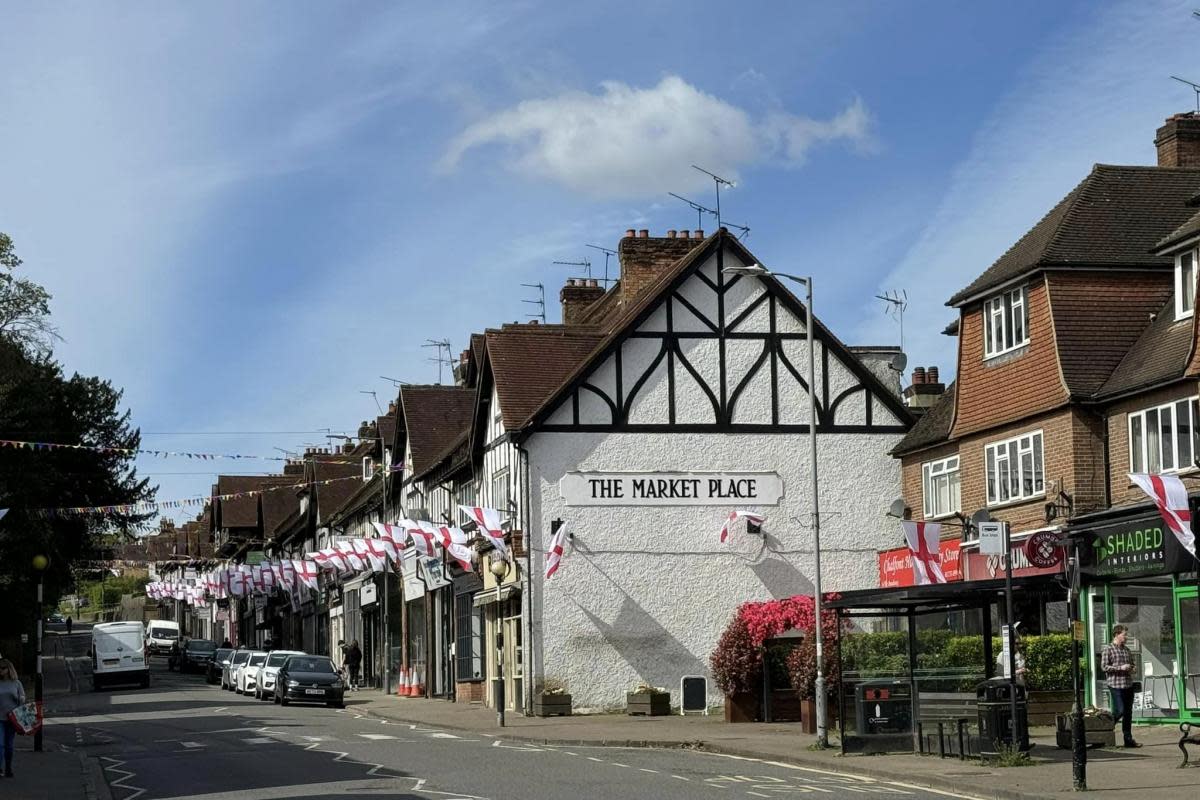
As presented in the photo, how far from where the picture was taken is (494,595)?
41.7 m

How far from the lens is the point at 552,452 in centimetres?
3962

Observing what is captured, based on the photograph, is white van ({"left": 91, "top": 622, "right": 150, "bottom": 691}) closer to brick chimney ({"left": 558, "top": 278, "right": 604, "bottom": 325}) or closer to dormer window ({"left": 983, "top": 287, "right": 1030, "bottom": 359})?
brick chimney ({"left": 558, "top": 278, "right": 604, "bottom": 325})

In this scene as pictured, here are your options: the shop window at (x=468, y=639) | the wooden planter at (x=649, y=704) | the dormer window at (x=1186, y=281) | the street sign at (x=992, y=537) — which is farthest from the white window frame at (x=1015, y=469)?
the shop window at (x=468, y=639)

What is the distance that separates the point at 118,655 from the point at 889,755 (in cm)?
4059

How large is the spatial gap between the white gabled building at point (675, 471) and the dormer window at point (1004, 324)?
23.1 ft

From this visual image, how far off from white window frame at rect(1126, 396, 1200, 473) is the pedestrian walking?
34.1 metres

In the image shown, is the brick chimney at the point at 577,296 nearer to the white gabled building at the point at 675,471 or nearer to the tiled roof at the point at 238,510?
the white gabled building at the point at 675,471

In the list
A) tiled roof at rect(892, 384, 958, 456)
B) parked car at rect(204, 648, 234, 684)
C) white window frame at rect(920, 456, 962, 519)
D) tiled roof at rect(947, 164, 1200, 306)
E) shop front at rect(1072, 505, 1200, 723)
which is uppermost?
tiled roof at rect(947, 164, 1200, 306)

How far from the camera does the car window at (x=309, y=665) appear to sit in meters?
46.0

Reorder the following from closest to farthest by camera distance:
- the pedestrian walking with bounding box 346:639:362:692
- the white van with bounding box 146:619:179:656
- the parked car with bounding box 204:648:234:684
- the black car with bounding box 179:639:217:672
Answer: the pedestrian walking with bounding box 346:639:362:692
the parked car with bounding box 204:648:234:684
the black car with bounding box 179:639:217:672
the white van with bounding box 146:619:179:656

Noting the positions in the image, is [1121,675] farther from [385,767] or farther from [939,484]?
[939,484]

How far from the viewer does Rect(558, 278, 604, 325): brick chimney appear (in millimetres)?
49312

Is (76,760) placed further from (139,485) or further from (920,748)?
(139,485)

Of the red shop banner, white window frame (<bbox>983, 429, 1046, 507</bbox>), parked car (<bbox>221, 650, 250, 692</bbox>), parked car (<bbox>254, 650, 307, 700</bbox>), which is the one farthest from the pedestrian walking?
white window frame (<bbox>983, 429, 1046, 507</bbox>)
